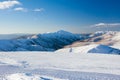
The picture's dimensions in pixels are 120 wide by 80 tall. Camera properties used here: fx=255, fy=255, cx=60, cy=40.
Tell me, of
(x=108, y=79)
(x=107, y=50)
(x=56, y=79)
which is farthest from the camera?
(x=107, y=50)

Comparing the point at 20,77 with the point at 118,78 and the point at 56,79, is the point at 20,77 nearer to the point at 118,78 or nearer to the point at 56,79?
the point at 56,79

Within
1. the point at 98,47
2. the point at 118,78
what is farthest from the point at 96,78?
the point at 98,47

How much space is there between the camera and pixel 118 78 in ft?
78.1

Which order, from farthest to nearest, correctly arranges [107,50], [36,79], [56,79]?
[107,50], [56,79], [36,79]

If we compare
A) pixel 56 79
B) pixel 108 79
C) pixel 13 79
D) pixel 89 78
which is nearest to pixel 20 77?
pixel 13 79

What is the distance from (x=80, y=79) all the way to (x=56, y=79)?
2234 mm

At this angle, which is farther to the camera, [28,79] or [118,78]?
[118,78]

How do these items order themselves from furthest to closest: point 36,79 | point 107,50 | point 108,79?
point 107,50 < point 108,79 < point 36,79

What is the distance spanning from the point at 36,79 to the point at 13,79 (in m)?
2.03

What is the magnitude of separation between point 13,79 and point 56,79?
11.8 ft

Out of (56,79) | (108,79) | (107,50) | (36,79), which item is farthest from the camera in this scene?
(107,50)

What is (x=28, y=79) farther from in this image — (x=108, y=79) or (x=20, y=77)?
(x=108, y=79)

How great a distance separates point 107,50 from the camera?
111625 mm

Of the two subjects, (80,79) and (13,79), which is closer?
(13,79)
